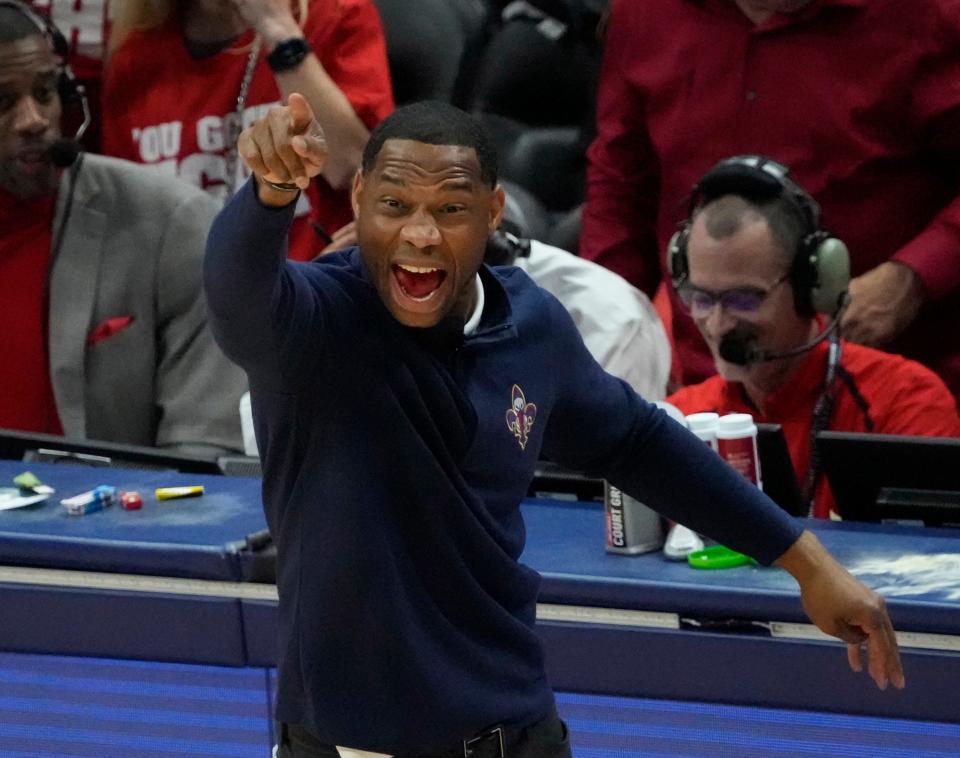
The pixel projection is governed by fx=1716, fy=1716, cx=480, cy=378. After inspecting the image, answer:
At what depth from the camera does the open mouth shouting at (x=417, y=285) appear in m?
1.58

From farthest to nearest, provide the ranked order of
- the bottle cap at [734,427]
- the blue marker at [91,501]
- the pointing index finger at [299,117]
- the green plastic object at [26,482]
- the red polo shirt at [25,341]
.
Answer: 1. the red polo shirt at [25,341]
2. the green plastic object at [26,482]
3. the blue marker at [91,501]
4. the bottle cap at [734,427]
5. the pointing index finger at [299,117]

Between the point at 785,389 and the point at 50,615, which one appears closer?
the point at 50,615

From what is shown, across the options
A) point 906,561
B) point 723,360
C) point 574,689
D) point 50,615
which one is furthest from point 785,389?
point 50,615

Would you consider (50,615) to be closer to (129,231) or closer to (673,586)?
(673,586)

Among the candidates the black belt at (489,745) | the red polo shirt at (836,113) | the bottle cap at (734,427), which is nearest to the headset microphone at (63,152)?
the red polo shirt at (836,113)

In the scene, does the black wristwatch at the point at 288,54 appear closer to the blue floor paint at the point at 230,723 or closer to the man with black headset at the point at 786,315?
the man with black headset at the point at 786,315

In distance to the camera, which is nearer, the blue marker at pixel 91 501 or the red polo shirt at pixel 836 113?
the blue marker at pixel 91 501

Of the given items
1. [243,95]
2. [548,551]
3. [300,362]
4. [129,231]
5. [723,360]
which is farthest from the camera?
[243,95]

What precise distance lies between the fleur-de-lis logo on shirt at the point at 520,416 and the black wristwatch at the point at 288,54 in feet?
5.89

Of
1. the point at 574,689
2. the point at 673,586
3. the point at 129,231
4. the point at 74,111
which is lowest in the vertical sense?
the point at 574,689

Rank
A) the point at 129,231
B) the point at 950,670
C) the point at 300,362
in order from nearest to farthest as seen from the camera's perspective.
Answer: the point at 300,362
the point at 950,670
the point at 129,231

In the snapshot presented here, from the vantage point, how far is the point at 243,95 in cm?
349

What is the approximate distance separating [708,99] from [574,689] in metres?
1.55

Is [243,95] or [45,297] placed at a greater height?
[243,95]
